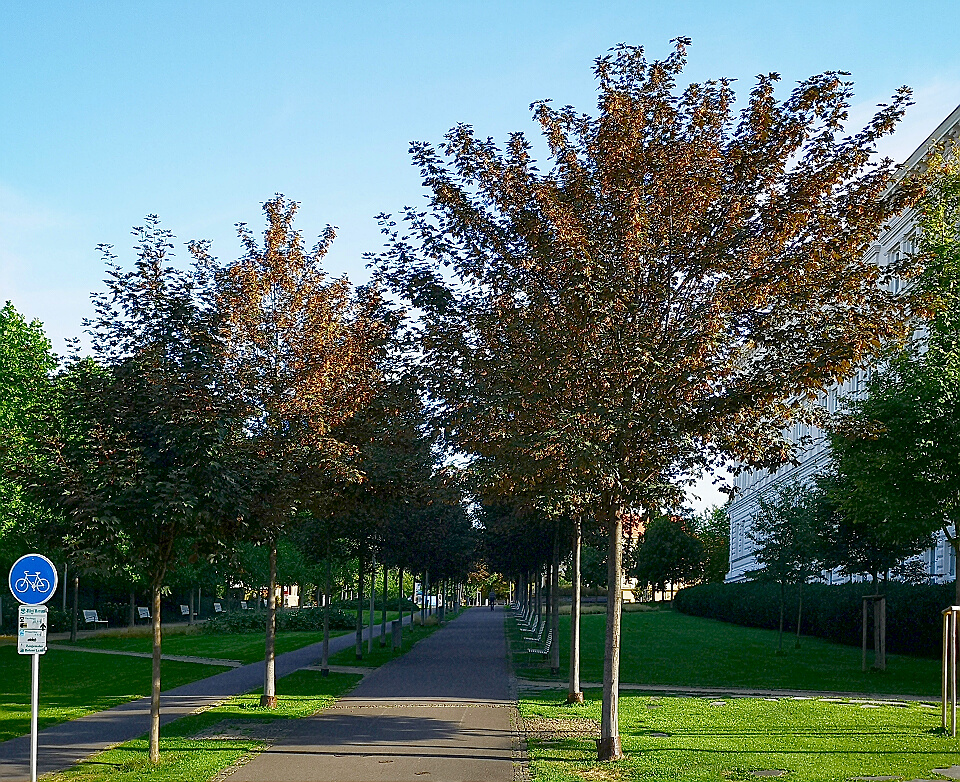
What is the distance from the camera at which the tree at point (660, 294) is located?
12.4 meters

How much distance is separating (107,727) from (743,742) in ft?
29.6

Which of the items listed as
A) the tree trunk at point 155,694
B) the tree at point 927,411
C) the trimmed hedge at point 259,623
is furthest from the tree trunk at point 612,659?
the trimmed hedge at point 259,623

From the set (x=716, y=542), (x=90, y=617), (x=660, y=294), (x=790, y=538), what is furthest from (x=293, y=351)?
(x=716, y=542)

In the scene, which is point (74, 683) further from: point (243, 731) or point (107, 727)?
point (243, 731)

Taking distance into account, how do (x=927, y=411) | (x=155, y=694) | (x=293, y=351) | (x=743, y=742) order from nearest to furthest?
(x=155, y=694), (x=743, y=742), (x=293, y=351), (x=927, y=411)

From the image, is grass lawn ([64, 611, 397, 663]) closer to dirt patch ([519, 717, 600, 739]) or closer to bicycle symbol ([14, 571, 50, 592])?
dirt patch ([519, 717, 600, 739])

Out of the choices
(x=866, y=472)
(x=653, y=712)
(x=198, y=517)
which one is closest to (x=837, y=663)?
(x=866, y=472)

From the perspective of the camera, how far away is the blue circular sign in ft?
38.0

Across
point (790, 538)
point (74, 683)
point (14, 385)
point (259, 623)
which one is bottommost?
point (259, 623)

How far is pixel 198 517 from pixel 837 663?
2453 cm

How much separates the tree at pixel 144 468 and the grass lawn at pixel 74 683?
428 centimetres

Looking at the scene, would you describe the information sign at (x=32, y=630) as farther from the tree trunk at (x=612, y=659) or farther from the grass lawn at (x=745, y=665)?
the grass lawn at (x=745, y=665)

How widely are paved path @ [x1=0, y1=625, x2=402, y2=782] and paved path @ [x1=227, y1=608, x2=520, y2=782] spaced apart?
7.56 ft

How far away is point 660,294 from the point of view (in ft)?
41.7
